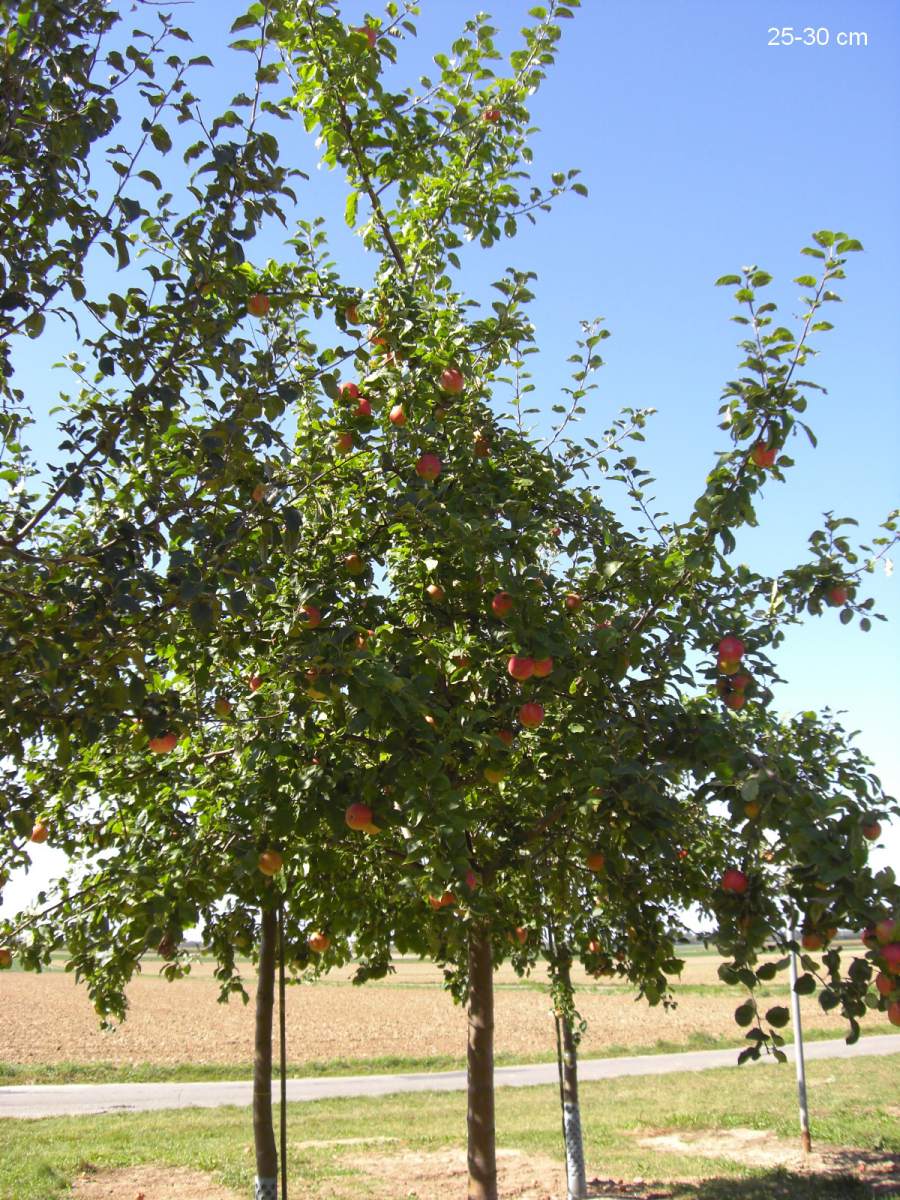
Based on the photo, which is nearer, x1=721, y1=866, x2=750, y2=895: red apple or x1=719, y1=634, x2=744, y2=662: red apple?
x1=721, y1=866, x2=750, y2=895: red apple

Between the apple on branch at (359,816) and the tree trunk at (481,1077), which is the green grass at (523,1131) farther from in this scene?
the apple on branch at (359,816)

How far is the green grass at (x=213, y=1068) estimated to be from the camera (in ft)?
66.6

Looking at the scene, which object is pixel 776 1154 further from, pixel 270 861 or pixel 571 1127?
pixel 270 861

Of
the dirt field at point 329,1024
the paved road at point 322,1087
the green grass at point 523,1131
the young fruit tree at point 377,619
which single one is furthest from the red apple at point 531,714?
the dirt field at point 329,1024

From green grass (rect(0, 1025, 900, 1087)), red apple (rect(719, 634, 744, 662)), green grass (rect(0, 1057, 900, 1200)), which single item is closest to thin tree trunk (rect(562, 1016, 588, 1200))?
green grass (rect(0, 1057, 900, 1200))

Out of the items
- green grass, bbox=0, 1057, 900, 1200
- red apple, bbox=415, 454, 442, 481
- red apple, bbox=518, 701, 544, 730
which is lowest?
green grass, bbox=0, 1057, 900, 1200

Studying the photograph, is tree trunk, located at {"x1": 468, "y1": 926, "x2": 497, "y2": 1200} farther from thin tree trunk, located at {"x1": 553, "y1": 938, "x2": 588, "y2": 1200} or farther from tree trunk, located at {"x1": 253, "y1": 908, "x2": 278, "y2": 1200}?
thin tree trunk, located at {"x1": 553, "y1": 938, "x2": 588, "y2": 1200}

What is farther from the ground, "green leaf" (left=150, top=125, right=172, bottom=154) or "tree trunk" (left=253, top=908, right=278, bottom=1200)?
"green leaf" (left=150, top=125, right=172, bottom=154)

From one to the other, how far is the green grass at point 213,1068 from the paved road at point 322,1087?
797 millimetres

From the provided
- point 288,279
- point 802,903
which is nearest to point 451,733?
point 802,903

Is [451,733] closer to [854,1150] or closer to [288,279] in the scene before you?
[288,279]

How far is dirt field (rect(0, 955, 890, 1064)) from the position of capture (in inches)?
972

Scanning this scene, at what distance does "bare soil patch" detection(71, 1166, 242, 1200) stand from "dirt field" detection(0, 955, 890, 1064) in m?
8.05

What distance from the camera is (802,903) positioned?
3090 millimetres
